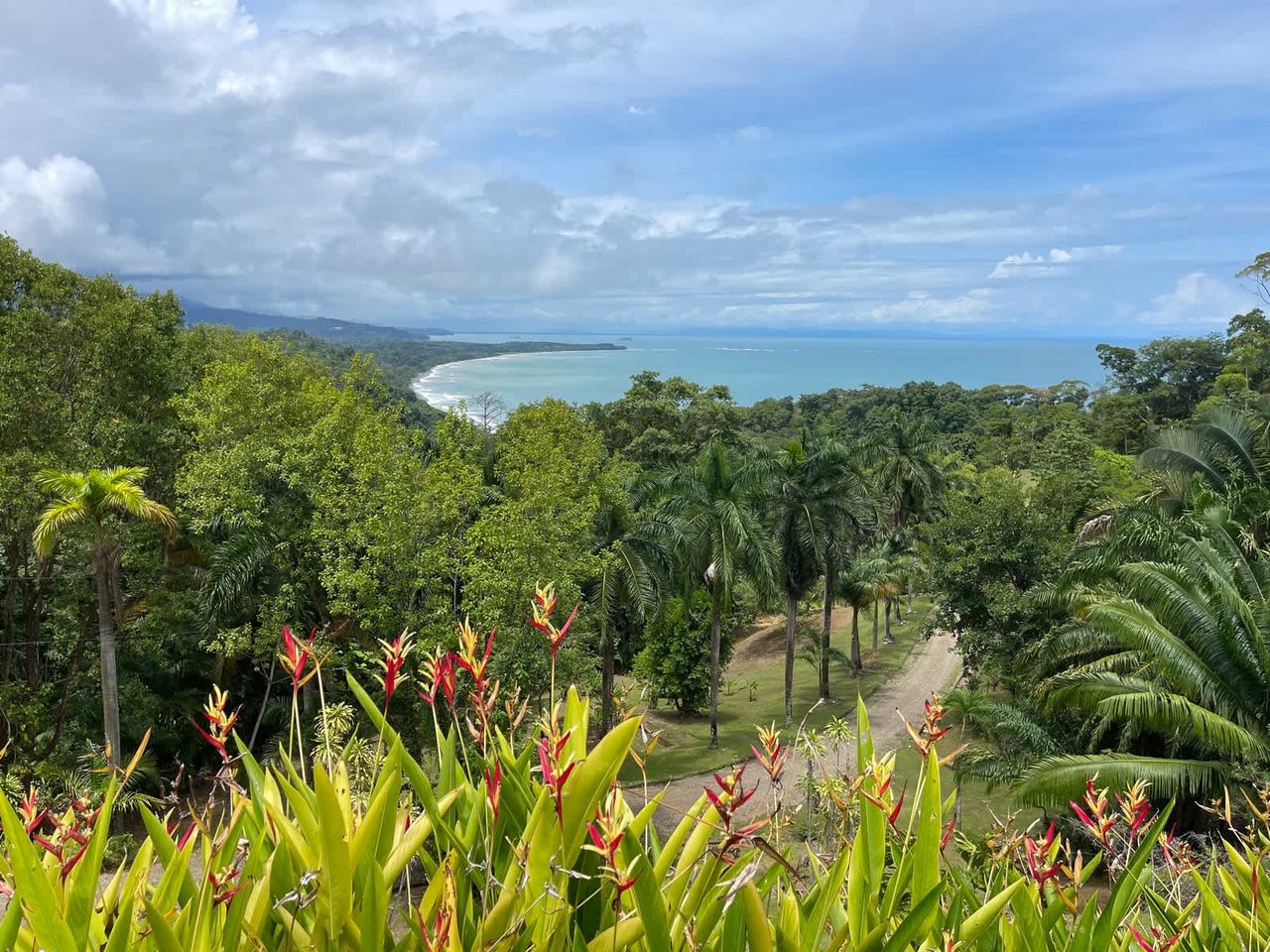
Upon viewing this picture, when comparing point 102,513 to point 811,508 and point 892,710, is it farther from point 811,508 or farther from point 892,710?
point 892,710

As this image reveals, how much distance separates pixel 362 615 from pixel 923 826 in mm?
11695

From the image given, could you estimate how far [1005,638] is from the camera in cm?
1650

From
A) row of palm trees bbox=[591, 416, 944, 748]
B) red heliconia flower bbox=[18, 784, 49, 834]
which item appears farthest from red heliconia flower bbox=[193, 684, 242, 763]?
row of palm trees bbox=[591, 416, 944, 748]

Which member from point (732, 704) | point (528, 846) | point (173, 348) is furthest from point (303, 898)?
point (732, 704)

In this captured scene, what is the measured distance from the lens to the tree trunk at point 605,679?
15.1 metres

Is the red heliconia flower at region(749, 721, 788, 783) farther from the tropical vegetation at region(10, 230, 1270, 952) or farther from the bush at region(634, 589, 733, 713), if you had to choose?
the bush at region(634, 589, 733, 713)

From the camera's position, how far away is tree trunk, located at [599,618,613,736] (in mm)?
15060

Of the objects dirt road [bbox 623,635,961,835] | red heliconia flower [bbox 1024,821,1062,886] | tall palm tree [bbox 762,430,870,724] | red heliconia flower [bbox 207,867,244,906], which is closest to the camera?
red heliconia flower [bbox 207,867,244,906]

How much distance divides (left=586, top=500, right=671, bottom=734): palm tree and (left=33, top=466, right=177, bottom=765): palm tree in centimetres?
748

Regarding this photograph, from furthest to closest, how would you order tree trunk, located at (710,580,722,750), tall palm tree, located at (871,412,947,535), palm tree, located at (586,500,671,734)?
tall palm tree, located at (871,412,947,535) < tree trunk, located at (710,580,722,750) < palm tree, located at (586,500,671,734)

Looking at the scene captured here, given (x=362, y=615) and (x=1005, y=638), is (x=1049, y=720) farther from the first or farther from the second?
(x=362, y=615)

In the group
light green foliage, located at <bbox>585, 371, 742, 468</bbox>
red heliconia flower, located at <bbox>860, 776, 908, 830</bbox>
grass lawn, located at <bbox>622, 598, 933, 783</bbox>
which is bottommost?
grass lawn, located at <bbox>622, 598, 933, 783</bbox>

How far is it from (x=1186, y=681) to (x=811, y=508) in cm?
1154

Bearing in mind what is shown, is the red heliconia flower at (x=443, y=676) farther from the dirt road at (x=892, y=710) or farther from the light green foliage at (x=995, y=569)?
the light green foliage at (x=995, y=569)
